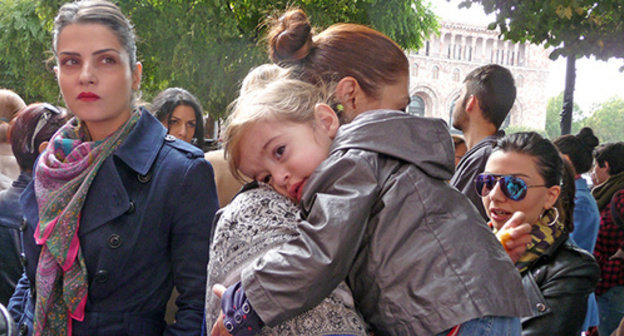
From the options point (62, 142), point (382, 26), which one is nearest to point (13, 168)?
point (62, 142)

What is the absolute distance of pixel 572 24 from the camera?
6309 mm

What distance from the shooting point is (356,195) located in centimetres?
137

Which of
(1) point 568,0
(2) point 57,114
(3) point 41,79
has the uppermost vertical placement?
(1) point 568,0

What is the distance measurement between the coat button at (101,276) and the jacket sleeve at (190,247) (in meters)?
0.22

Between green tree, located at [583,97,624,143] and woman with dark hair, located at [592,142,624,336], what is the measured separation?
73324 mm

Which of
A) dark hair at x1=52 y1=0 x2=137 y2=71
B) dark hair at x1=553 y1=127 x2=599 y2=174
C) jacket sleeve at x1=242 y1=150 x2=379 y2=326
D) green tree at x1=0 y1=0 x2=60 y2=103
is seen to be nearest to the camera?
jacket sleeve at x1=242 y1=150 x2=379 y2=326

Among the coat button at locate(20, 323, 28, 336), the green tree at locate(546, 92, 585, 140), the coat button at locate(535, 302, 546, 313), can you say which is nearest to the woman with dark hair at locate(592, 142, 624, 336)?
the coat button at locate(535, 302, 546, 313)

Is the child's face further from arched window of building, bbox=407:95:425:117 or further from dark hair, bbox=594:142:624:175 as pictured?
arched window of building, bbox=407:95:425:117

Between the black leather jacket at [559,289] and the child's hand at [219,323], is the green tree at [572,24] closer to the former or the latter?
the black leather jacket at [559,289]

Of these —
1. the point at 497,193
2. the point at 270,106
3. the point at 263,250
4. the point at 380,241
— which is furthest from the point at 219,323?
the point at 497,193

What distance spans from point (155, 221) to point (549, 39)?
590 centimetres

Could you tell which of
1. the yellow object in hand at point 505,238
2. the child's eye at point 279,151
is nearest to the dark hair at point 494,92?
the yellow object in hand at point 505,238

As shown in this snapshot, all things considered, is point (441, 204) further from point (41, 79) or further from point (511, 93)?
point (41, 79)

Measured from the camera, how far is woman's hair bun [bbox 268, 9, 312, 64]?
1923 mm
